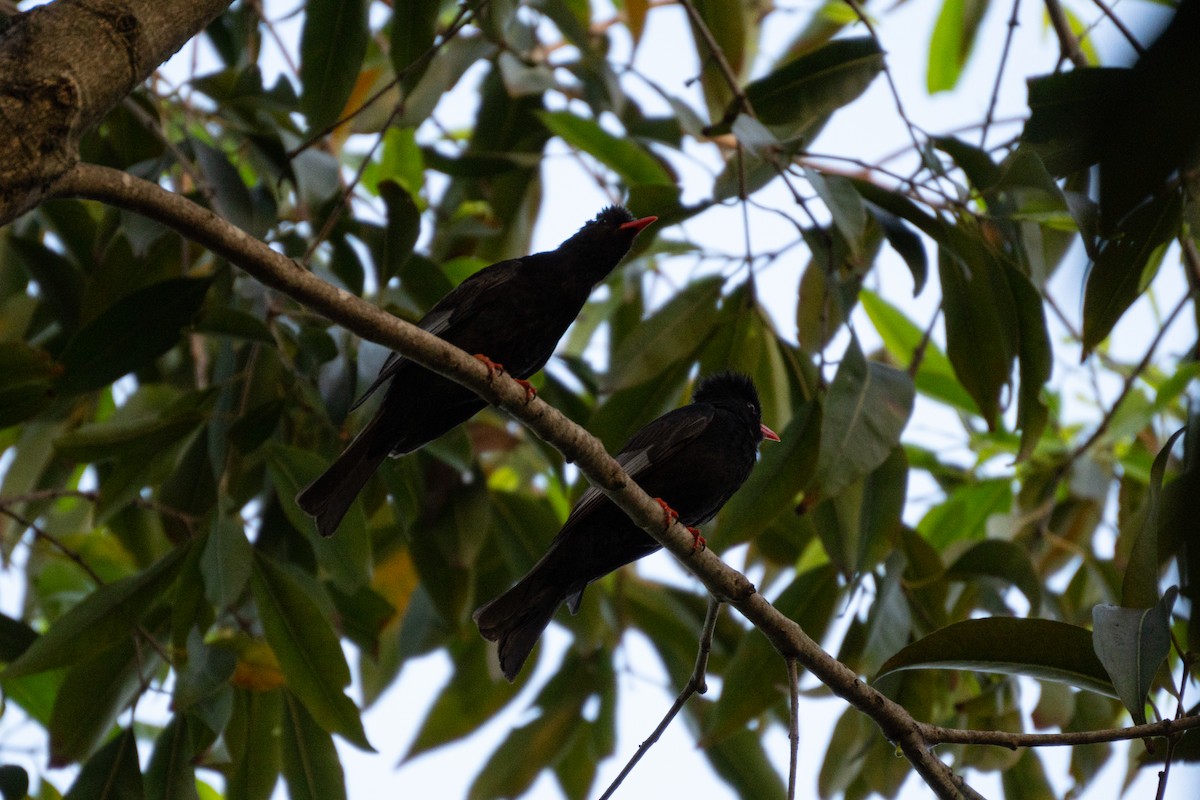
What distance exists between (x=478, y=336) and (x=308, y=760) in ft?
4.62

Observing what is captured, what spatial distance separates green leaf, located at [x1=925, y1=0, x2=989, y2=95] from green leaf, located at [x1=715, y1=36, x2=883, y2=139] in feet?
7.27

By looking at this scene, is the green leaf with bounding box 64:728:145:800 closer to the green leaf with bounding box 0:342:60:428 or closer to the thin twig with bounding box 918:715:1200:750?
the green leaf with bounding box 0:342:60:428

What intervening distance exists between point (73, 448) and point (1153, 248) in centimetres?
316

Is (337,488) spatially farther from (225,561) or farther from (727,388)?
(727,388)

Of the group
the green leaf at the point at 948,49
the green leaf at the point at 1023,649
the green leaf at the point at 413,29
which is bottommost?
the green leaf at the point at 1023,649

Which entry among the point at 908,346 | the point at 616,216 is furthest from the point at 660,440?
the point at 908,346

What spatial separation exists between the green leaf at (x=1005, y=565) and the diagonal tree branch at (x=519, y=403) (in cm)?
154

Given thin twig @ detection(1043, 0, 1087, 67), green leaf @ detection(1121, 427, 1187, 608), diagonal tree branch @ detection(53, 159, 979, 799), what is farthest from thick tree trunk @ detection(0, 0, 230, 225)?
thin twig @ detection(1043, 0, 1087, 67)

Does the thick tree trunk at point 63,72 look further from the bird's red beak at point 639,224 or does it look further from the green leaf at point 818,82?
the green leaf at point 818,82

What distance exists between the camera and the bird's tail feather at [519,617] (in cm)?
351

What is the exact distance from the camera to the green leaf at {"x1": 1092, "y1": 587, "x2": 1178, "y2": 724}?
2396 millimetres

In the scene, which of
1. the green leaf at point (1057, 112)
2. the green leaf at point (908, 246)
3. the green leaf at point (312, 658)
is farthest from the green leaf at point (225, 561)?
the green leaf at point (1057, 112)

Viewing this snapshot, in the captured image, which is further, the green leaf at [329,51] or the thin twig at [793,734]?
the green leaf at [329,51]

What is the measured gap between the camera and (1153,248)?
10.5 feet
